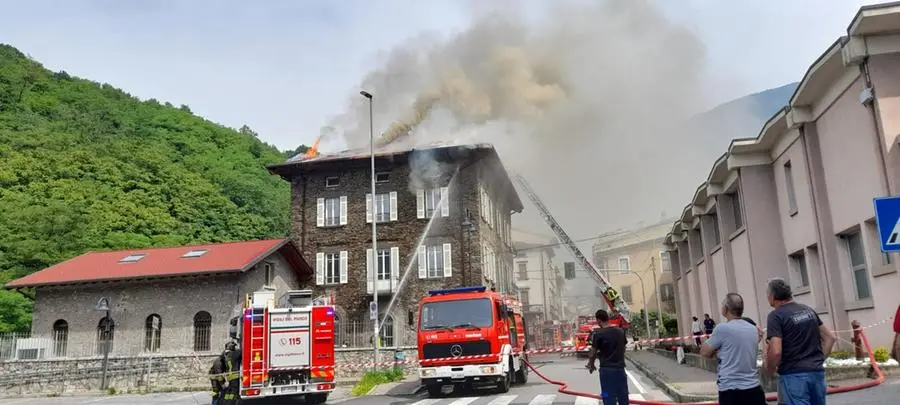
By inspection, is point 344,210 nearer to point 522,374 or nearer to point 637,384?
point 522,374

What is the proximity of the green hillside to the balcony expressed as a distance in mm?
19239

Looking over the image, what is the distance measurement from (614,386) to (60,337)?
27551 mm

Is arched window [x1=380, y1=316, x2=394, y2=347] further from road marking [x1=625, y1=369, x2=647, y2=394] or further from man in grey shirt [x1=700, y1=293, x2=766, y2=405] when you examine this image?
man in grey shirt [x1=700, y1=293, x2=766, y2=405]

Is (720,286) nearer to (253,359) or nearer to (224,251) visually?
(253,359)

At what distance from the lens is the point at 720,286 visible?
22.7 meters

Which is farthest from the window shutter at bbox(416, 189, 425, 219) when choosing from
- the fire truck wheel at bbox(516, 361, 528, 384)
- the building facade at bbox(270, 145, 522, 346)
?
the fire truck wheel at bbox(516, 361, 528, 384)

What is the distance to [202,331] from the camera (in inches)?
1089

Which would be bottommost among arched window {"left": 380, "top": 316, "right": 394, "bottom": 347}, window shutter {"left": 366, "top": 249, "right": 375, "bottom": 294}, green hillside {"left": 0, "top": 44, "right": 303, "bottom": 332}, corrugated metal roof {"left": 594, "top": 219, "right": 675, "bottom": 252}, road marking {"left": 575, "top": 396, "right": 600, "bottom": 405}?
road marking {"left": 575, "top": 396, "right": 600, "bottom": 405}

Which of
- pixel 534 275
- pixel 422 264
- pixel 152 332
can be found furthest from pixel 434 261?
pixel 534 275

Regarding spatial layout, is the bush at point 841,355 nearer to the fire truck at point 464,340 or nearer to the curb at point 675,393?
the curb at point 675,393

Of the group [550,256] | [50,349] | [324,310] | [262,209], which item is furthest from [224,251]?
[550,256]

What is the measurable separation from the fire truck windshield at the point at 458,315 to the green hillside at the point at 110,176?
30.3 metres

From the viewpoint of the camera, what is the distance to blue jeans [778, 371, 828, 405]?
17.7 ft

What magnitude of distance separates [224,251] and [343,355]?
8.23 meters
